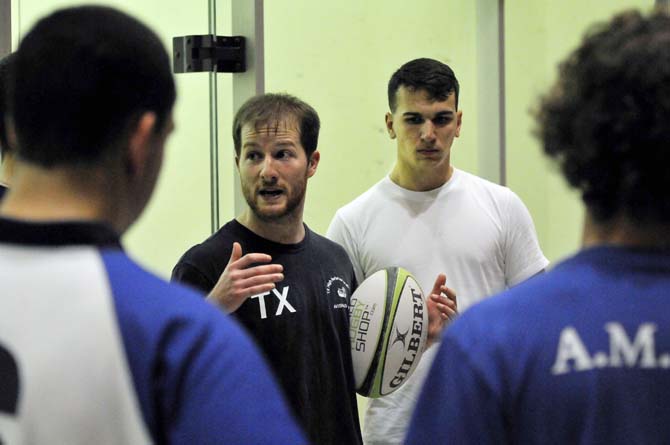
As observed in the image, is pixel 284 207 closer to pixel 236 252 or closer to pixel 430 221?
pixel 236 252

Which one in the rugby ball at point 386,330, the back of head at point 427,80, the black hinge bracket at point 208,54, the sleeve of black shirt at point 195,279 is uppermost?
the black hinge bracket at point 208,54

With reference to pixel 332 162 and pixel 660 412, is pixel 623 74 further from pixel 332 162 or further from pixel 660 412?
pixel 332 162

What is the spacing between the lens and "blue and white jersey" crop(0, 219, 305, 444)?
3.35 ft

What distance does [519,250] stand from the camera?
3.08 m

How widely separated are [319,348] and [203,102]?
1112 mm

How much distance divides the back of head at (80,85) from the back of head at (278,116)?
1.58m

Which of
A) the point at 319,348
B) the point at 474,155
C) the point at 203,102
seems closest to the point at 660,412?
the point at 319,348

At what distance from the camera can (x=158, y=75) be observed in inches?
43.3

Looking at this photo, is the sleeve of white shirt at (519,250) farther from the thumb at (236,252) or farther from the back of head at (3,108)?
the back of head at (3,108)

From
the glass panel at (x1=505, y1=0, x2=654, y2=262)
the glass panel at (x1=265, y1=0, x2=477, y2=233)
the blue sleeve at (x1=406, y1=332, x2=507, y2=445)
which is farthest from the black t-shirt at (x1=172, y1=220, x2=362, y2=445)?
the glass panel at (x1=505, y1=0, x2=654, y2=262)

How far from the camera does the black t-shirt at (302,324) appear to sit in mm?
2445

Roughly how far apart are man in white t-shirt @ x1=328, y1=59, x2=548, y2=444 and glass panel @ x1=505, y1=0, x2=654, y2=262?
1.15 m

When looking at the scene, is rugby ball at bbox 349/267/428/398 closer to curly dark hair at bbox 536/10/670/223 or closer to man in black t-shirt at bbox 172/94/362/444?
man in black t-shirt at bbox 172/94/362/444

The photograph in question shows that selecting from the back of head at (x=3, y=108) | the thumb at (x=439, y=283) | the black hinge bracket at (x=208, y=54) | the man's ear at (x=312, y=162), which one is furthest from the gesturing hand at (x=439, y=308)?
the back of head at (x=3, y=108)
